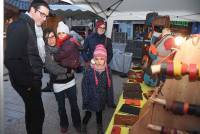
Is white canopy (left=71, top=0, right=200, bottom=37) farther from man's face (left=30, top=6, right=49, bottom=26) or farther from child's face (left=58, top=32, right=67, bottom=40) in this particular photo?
man's face (left=30, top=6, right=49, bottom=26)

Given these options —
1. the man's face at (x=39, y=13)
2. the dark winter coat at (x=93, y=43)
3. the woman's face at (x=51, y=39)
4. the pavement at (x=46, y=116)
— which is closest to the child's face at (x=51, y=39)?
the woman's face at (x=51, y=39)

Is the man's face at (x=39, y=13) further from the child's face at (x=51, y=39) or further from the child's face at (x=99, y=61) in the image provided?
the child's face at (x=99, y=61)

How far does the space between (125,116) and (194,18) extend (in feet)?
10.2

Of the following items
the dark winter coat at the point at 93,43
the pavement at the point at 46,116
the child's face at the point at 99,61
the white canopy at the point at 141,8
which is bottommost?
the pavement at the point at 46,116

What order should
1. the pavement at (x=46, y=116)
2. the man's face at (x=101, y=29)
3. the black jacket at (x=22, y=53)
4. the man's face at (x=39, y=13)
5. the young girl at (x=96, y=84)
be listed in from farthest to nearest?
the man's face at (x=101, y=29)
the pavement at (x=46, y=116)
the young girl at (x=96, y=84)
the man's face at (x=39, y=13)
the black jacket at (x=22, y=53)

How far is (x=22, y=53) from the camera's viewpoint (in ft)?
7.34

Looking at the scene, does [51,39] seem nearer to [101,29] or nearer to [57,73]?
[57,73]

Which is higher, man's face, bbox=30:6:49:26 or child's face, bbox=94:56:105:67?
man's face, bbox=30:6:49:26

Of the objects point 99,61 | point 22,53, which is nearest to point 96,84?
point 99,61

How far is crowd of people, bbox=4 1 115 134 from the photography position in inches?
88.8

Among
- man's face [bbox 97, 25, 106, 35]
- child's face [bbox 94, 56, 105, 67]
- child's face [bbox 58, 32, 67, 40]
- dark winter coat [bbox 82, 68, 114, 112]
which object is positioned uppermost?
man's face [bbox 97, 25, 106, 35]

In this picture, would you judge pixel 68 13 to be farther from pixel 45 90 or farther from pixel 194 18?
pixel 194 18

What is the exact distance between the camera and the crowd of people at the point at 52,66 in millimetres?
2256

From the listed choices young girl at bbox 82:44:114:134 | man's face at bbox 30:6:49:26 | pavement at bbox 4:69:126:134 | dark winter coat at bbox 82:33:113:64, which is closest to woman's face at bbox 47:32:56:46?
young girl at bbox 82:44:114:134
